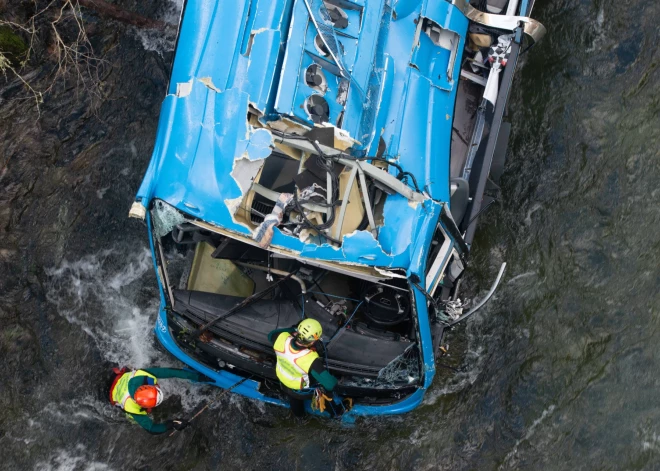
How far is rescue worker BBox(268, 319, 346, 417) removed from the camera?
5309 millimetres

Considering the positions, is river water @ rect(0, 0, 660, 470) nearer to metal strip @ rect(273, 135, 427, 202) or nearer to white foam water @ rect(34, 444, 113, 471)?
white foam water @ rect(34, 444, 113, 471)

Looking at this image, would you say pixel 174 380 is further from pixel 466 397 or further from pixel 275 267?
pixel 466 397

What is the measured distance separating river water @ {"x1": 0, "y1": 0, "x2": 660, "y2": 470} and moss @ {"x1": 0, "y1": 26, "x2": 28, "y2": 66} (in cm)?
30

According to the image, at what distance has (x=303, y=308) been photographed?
583 centimetres

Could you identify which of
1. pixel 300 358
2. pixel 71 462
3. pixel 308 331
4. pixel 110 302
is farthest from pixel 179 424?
pixel 308 331

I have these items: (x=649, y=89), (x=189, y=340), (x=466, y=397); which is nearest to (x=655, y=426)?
(x=466, y=397)

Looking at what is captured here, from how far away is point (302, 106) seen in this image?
555 centimetres

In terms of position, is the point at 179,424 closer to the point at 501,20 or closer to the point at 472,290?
the point at 472,290

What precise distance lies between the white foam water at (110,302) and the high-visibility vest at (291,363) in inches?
87.5

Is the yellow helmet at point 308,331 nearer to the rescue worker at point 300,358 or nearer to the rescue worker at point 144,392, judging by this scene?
the rescue worker at point 300,358

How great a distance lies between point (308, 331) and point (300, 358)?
0.26m

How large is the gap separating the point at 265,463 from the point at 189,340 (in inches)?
81.9

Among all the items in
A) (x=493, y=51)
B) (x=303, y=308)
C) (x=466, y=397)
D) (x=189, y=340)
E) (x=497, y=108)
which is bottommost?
(x=466, y=397)

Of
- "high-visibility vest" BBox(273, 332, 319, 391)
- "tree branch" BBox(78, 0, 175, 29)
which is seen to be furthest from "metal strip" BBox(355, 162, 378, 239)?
"tree branch" BBox(78, 0, 175, 29)
